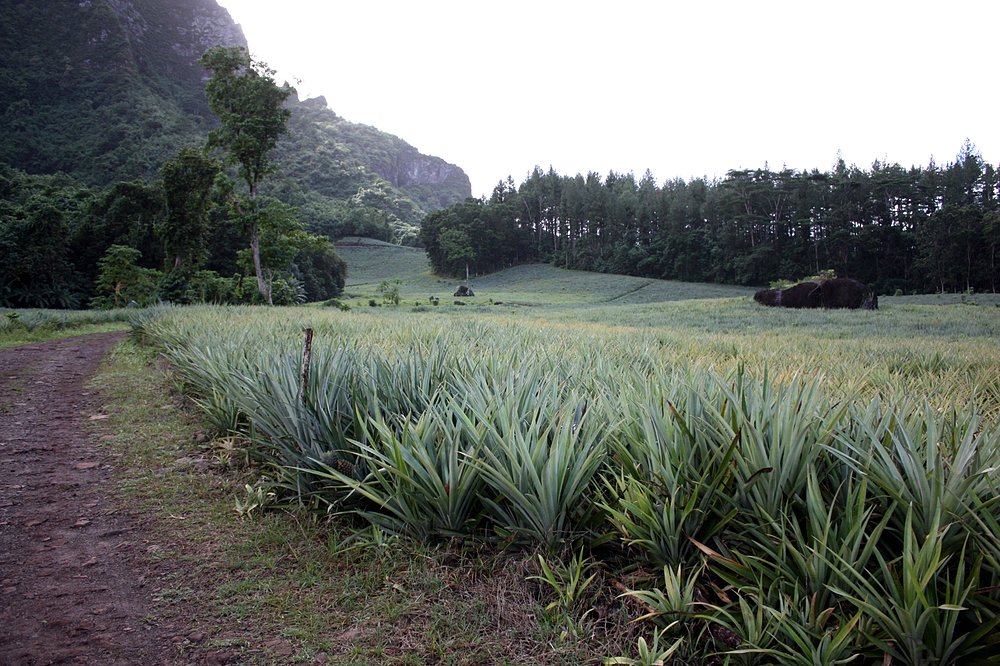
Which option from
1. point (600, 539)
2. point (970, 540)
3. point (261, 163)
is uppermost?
point (261, 163)

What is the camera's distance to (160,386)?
23.3 feet

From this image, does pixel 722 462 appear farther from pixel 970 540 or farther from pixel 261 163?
pixel 261 163

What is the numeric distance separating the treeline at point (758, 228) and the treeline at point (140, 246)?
44789 millimetres

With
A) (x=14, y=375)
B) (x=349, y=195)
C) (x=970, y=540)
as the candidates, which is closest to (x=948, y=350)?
(x=970, y=540)

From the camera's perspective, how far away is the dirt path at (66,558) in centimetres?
204

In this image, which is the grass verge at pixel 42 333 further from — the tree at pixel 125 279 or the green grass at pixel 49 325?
the tree at pixel 125 279

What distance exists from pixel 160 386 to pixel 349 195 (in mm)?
131912

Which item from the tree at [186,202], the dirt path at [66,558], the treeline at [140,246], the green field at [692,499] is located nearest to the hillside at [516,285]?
the treeline at [140,246]

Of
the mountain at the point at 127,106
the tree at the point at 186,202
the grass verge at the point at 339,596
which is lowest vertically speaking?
the grass verge at the point at 339,596

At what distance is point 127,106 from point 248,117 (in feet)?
272

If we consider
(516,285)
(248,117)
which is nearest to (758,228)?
(516,285)

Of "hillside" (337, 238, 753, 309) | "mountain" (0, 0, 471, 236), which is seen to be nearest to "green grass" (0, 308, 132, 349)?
"hillside" (337, 238, 753, 309)

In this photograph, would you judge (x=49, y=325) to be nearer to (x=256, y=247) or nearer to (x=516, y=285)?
(x=256, y=247)

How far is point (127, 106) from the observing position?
8894 cm
